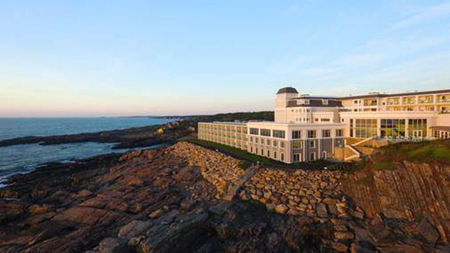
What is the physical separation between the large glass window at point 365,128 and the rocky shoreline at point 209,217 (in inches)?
566

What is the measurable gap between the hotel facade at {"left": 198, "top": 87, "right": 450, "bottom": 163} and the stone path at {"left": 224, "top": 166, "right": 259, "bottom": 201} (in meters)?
6.78

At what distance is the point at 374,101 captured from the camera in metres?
51.0

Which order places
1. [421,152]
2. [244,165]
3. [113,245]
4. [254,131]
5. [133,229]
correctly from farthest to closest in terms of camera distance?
[254,131] → [244,165] → [421,152] → [133,229] → [113,245]

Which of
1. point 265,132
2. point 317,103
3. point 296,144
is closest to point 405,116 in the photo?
point 296,144

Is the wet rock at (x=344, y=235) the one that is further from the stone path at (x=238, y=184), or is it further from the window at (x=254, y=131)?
the window at (x=254, y=131)

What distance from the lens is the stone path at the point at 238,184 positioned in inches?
1034

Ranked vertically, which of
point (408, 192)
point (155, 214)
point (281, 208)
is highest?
point (408, 192)

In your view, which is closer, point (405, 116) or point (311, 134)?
point (405, 116)

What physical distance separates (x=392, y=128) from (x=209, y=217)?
31.3 m

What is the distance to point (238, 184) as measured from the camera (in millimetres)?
28281

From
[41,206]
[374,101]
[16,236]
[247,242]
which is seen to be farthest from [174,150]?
[374,101]

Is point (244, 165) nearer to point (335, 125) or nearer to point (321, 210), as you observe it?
point (321, 210)

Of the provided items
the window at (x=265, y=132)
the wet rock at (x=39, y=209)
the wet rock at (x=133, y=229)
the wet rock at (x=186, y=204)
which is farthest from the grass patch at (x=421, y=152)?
the wet rock at (x=39, y=209)

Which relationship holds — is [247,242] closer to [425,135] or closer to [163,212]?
[163,212]
